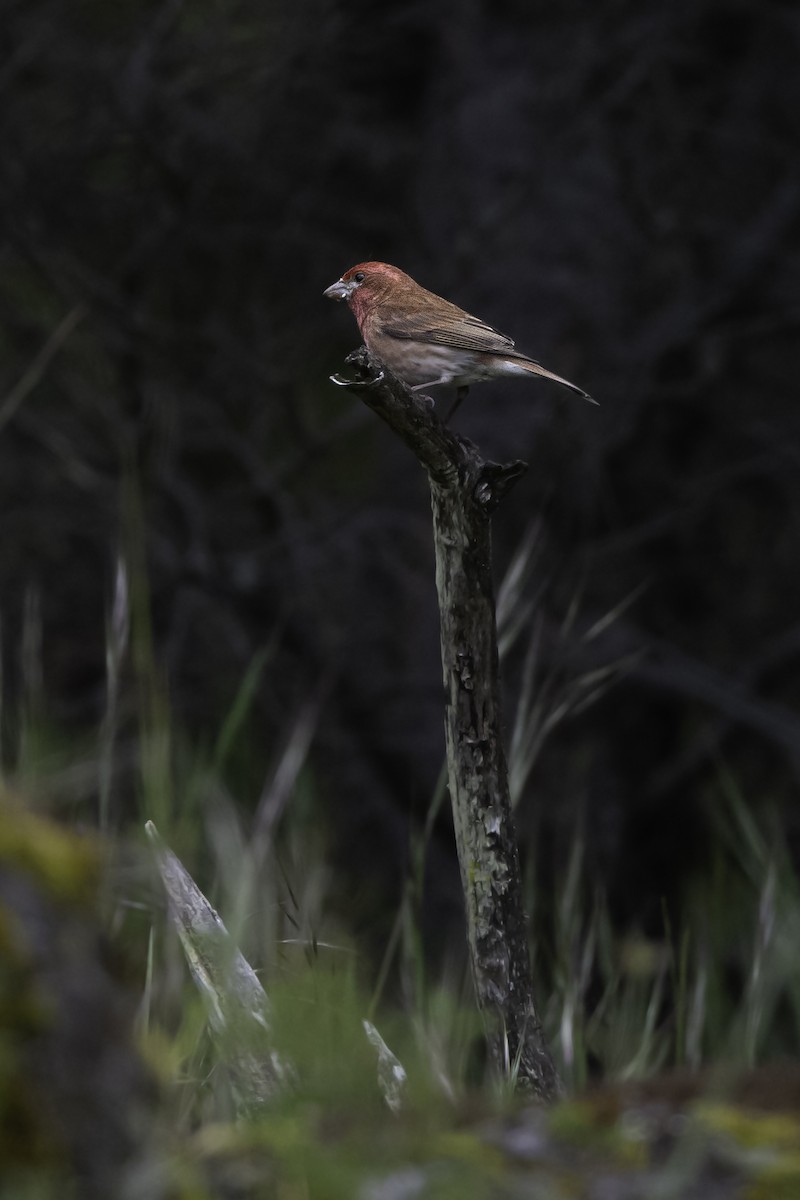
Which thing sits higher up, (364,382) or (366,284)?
(366,284)

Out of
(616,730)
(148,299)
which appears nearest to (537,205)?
(148,299)

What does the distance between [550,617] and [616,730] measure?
108 cm

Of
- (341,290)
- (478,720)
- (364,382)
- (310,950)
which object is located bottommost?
(310,950)

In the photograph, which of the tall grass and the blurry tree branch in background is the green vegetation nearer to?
the tall grass

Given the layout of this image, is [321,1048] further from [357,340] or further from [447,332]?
[357,340]

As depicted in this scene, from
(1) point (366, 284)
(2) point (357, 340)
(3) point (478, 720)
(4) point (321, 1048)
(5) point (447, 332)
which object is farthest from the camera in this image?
(2) point (357, 340)

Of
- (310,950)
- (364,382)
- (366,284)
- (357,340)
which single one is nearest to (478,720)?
(310,950)

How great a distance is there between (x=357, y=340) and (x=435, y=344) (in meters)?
3.44

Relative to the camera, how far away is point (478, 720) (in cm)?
291

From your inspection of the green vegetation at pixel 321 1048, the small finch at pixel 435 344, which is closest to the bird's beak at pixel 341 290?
the small finch at pixel 435 344

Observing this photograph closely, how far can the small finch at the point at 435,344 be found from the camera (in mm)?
4410

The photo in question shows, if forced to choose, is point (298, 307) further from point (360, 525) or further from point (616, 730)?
point (616, 730)

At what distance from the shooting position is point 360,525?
25.5ft

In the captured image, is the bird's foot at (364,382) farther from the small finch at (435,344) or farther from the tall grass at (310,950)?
the small finch at (435,344)
